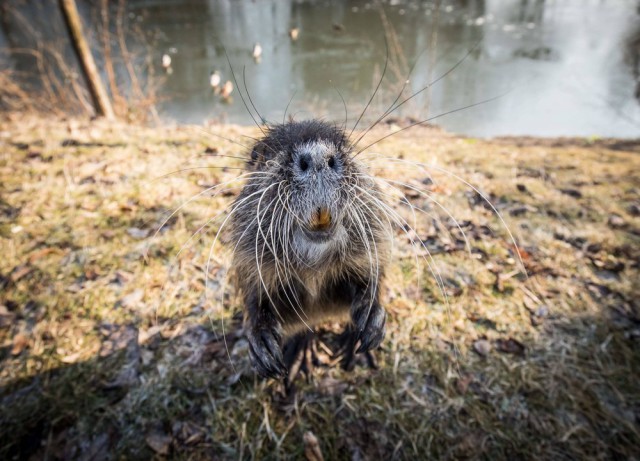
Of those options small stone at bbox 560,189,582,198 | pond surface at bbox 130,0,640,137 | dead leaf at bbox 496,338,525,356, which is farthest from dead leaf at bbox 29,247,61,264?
small stone at bbox 560,189,582,198

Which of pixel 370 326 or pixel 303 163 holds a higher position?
pixel 303 163

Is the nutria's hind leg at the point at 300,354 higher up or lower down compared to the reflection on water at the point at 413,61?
lower down

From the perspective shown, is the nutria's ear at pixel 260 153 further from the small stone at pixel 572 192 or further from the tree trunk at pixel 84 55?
the tree trunk at pixel 84 55

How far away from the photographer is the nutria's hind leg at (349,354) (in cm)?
237

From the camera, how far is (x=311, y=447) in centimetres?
202

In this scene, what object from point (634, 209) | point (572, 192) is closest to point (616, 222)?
point (634, 209)

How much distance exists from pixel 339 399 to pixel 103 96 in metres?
6.32

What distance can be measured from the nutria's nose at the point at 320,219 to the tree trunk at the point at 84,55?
5883 millimetres

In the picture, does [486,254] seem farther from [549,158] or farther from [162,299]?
[549,158]

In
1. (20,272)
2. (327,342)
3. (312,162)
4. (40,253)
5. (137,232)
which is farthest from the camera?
(137,232)

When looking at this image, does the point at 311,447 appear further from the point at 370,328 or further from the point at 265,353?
the point at 370,328

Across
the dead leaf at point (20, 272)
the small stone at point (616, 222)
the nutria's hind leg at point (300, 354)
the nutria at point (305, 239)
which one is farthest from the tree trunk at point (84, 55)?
the small stone at point (616, 222)

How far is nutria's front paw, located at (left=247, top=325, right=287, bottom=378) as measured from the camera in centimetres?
185

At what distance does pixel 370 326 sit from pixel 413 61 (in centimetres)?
1129
